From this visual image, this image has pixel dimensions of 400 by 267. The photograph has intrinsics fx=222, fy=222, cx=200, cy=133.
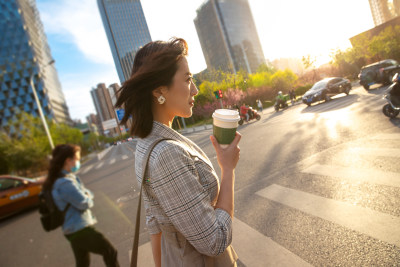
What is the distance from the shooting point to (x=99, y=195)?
755cm

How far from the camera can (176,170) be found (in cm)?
82

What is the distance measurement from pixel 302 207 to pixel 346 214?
545mm

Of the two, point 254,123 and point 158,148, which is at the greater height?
point 158,148

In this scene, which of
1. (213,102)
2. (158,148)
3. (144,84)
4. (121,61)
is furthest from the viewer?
(213,102)

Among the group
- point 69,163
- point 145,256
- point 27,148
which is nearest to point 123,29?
point 69,163

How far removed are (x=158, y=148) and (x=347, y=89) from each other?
55.4ft

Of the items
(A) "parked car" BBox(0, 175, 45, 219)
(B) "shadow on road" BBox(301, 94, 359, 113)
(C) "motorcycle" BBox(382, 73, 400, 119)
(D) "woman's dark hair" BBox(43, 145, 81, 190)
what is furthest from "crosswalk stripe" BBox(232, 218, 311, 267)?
(B) "shadow on road" BBox(301, 94, 359, 113)

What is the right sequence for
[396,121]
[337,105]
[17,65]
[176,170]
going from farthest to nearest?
[17,65], [337,105], [396,121], [176,170]

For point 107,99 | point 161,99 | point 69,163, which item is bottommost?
point 69,163

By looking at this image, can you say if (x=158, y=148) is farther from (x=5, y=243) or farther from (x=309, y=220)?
(x=5, y=243)

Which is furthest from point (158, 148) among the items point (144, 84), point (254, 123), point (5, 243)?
point (254, 123)

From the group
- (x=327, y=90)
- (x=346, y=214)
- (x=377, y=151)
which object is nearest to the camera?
(x=346, y=214)

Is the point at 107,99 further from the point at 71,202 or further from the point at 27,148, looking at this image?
the point at 27,148

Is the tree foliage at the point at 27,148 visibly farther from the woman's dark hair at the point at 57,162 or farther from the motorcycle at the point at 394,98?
the motorcycle at the point at 394,98
